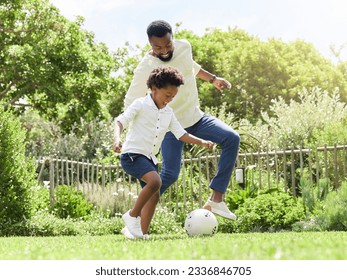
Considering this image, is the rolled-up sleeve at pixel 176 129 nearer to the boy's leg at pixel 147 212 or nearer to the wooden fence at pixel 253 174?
the boy's leg at pixel 147 212

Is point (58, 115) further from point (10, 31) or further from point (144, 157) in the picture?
point (144, 157)

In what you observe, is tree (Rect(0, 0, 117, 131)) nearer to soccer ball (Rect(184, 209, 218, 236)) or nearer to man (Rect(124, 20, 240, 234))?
man (Rect(124, 20, 240, 234))

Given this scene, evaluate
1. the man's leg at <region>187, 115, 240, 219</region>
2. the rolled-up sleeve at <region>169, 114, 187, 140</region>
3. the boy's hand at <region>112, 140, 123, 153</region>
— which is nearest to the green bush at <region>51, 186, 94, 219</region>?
the man's leg at <region>187, 115, 240, 219</region>

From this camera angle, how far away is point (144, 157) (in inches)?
237

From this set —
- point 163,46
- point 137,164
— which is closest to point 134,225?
point 137,164

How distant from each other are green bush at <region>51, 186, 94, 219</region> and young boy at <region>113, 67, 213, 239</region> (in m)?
5.51

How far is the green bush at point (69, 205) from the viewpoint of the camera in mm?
11531

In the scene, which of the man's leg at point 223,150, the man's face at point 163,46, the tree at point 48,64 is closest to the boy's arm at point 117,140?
the man's face at point 163,46

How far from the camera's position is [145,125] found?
6.12 metres

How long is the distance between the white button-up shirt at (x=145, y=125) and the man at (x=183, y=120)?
44 cm

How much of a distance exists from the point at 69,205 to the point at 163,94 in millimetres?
6015

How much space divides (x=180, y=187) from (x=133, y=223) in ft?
20.5

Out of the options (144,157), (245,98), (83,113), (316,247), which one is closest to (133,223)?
(144,157)

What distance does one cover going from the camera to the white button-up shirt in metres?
→ 6.05
